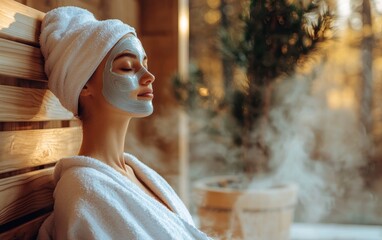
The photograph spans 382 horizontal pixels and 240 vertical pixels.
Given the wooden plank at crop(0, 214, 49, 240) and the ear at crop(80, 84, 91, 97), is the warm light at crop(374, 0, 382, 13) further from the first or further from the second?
the wooden plank at crop(0, 214, 49, 240)

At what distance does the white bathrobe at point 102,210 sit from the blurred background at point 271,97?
0.47 meters

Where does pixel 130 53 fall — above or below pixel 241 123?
above

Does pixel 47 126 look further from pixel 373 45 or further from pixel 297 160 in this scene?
pixel 373 45

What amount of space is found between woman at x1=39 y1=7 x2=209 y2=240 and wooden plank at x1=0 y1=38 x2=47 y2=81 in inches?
1.2

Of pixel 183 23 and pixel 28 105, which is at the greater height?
pixel 183 23

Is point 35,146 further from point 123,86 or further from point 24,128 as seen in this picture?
point 123,86

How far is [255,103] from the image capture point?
89.7 inches

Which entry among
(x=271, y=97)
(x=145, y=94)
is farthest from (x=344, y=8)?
(x=145, y=94)

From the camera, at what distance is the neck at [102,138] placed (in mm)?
1214

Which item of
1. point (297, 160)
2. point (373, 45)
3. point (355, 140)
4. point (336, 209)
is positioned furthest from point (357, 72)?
point (336, 209)

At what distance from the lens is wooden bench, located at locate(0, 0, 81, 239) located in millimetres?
1089

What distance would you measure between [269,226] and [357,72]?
1.22 m

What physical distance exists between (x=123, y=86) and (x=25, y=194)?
13.0 inches

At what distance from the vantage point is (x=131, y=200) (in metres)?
1.08
